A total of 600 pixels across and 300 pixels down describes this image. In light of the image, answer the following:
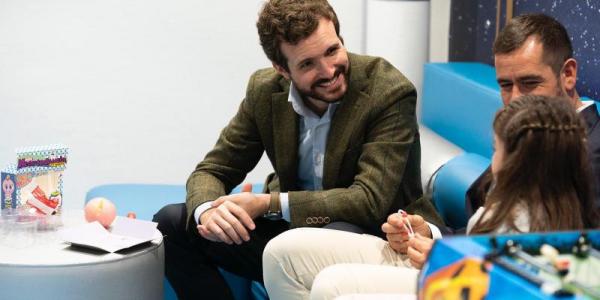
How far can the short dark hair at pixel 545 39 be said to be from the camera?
8.18ft

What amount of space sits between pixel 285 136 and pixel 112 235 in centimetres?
58

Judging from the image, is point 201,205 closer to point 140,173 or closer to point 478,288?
point 478,288

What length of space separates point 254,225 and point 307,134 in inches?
15.1

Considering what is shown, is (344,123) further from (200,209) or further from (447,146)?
(447,146)

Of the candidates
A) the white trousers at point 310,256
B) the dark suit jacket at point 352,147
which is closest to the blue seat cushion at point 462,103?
the dark suit jacket at point 352,147

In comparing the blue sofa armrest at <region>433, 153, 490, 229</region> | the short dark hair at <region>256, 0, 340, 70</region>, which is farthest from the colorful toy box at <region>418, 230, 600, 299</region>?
the blue sofa armrest at <region>433, 153, 490, 229</region>

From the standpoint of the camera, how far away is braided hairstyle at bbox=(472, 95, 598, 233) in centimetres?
182

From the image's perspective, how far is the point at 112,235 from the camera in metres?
2.69

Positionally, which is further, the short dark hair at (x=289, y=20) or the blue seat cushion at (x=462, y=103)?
the blue seat cushion at (x=462, y=103)

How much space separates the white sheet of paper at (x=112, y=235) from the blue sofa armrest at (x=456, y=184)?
976 mm

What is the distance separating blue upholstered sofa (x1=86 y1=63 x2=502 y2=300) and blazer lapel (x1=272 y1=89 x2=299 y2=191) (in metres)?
0.40

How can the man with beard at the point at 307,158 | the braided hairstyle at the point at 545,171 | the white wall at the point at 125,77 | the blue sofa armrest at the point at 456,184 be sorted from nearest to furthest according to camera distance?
the braided hairstyle at the point at 545,171 < the man with beard at the point at 307,158 < the blue sofa armrest at the point at 456,184 < the white wall at the point at 125,77

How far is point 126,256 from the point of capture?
2.57m

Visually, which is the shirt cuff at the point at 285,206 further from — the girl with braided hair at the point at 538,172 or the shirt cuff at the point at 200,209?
the girl with braided hair at the point at 538,172
